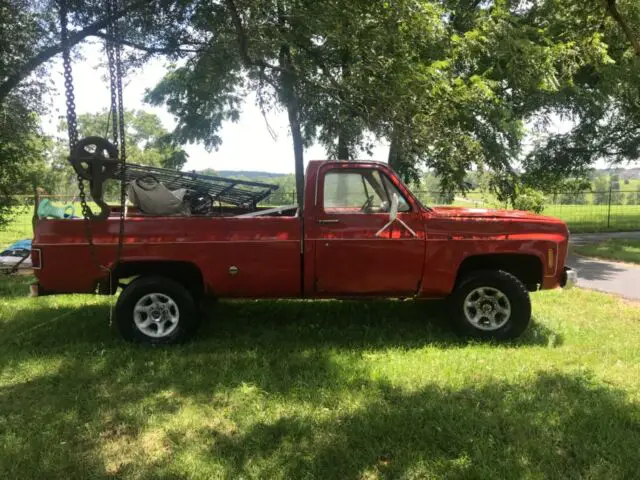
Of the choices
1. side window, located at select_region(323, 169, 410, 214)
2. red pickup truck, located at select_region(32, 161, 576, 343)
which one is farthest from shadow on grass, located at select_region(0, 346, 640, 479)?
side window, located at select_region(323, 169, 410, 214)

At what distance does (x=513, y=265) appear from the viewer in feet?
18.6

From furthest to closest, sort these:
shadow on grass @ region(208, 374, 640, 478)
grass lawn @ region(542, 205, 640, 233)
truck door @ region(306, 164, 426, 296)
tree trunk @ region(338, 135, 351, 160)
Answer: grass lawn @ region(542, 205, 640, 233)
tree trunk @ region(338, 135, 351, 160)
truck door @ region(306, 164, 426, 296)
shadow on grass @ region(208, 374, 640, 478)

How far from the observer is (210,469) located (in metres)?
3.07

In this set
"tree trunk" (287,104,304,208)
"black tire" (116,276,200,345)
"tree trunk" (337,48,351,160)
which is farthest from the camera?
"tree trunk" (287,104,304,208)

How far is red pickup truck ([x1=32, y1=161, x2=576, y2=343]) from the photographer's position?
202 inches

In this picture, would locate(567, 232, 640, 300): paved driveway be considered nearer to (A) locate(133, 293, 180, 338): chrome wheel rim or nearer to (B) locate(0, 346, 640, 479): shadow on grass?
(B) locate(0, 346, 640, 479): shadow on grass

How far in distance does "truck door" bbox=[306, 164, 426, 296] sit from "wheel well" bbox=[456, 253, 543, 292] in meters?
0.57

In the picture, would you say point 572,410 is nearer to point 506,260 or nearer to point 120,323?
point 506,260

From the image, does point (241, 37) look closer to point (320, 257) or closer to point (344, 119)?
point (344, 119)

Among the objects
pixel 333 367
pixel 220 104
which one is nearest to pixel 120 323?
pixel 333 367

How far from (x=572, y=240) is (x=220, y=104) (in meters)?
11.9

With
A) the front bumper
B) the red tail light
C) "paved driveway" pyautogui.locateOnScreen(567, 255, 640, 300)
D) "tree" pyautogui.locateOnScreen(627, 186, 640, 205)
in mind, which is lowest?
"paved driveway" pyautogui.locateOnScreen(567, 255, 640, 300)

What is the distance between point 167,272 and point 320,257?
1.58 meters

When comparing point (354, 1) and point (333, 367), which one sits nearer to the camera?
point (333, 367)
